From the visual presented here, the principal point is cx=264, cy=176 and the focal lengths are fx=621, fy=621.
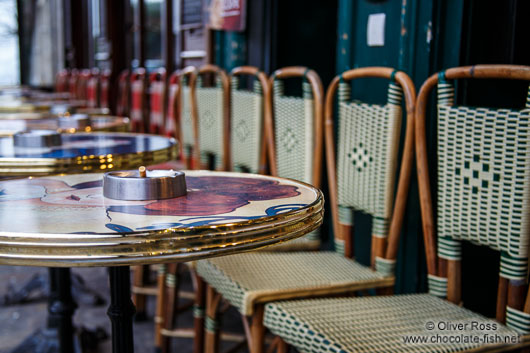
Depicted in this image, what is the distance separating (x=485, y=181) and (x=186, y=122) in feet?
6.44

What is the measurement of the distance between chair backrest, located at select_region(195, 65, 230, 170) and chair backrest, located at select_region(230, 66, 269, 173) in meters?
0.07

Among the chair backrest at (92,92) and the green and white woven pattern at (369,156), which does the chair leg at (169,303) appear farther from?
the chair backrest at (92,92)

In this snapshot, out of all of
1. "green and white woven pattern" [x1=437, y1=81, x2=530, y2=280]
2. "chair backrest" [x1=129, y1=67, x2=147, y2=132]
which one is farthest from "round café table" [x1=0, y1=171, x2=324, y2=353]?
"chair backrest" [x1=129, y1=67, x2=147, y2=132]

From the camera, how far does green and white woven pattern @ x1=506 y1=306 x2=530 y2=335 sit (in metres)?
1.28

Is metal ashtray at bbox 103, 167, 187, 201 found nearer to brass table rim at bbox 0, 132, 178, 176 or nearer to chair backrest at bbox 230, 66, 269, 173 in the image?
brass table rim at bbox 0, 132, 178, 176

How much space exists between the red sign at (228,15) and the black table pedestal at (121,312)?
8.35ft

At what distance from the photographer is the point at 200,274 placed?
1.86 meters

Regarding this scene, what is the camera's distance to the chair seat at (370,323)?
48.3 inches

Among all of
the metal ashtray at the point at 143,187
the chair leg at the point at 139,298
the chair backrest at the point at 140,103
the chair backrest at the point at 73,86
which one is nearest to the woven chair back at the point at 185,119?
the chair leg at the point at 139,298

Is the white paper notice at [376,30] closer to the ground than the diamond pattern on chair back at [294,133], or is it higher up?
higher up

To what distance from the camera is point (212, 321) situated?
188 centimetres

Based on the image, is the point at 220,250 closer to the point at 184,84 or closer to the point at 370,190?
the point at 370,190

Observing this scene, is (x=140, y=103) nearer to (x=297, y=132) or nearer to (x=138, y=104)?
(x=138, y=104)

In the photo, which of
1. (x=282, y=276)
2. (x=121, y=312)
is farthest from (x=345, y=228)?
(x=121, y=312)
